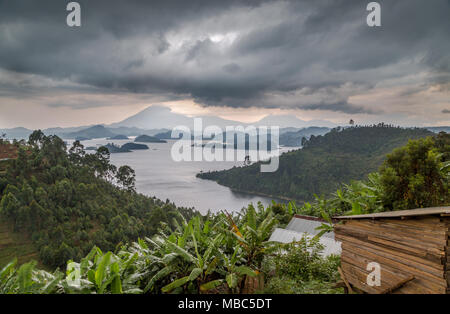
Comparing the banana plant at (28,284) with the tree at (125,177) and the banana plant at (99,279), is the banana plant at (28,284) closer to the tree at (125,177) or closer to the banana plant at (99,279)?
the banana plant at (99,279)

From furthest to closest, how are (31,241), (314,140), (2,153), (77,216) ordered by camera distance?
1. (314,140)
2. (2,153)
3. (77,216)
4. (31,241)

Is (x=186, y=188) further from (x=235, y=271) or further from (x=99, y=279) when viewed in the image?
(x=99, y=279)

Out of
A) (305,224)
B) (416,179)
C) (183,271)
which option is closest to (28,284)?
(183,271)

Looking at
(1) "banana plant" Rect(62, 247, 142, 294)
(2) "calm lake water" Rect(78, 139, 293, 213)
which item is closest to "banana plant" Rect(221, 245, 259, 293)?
(1) "banana plant" Rect(62, 247, 142, 294)

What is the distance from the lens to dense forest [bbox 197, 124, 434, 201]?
62428mm

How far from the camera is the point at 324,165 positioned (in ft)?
221

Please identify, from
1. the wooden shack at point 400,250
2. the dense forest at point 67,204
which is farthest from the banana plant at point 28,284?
the dense forest at point 67,204

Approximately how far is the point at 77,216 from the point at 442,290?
1476 inches

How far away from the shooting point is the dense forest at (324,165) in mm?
62428

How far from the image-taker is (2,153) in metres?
41.2

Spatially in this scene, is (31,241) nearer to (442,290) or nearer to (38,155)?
(38,155)

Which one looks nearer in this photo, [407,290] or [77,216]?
[407,290]

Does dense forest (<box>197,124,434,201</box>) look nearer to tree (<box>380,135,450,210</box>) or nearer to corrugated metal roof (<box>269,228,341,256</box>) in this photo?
tree (<box>380,135,450,210</box>)
